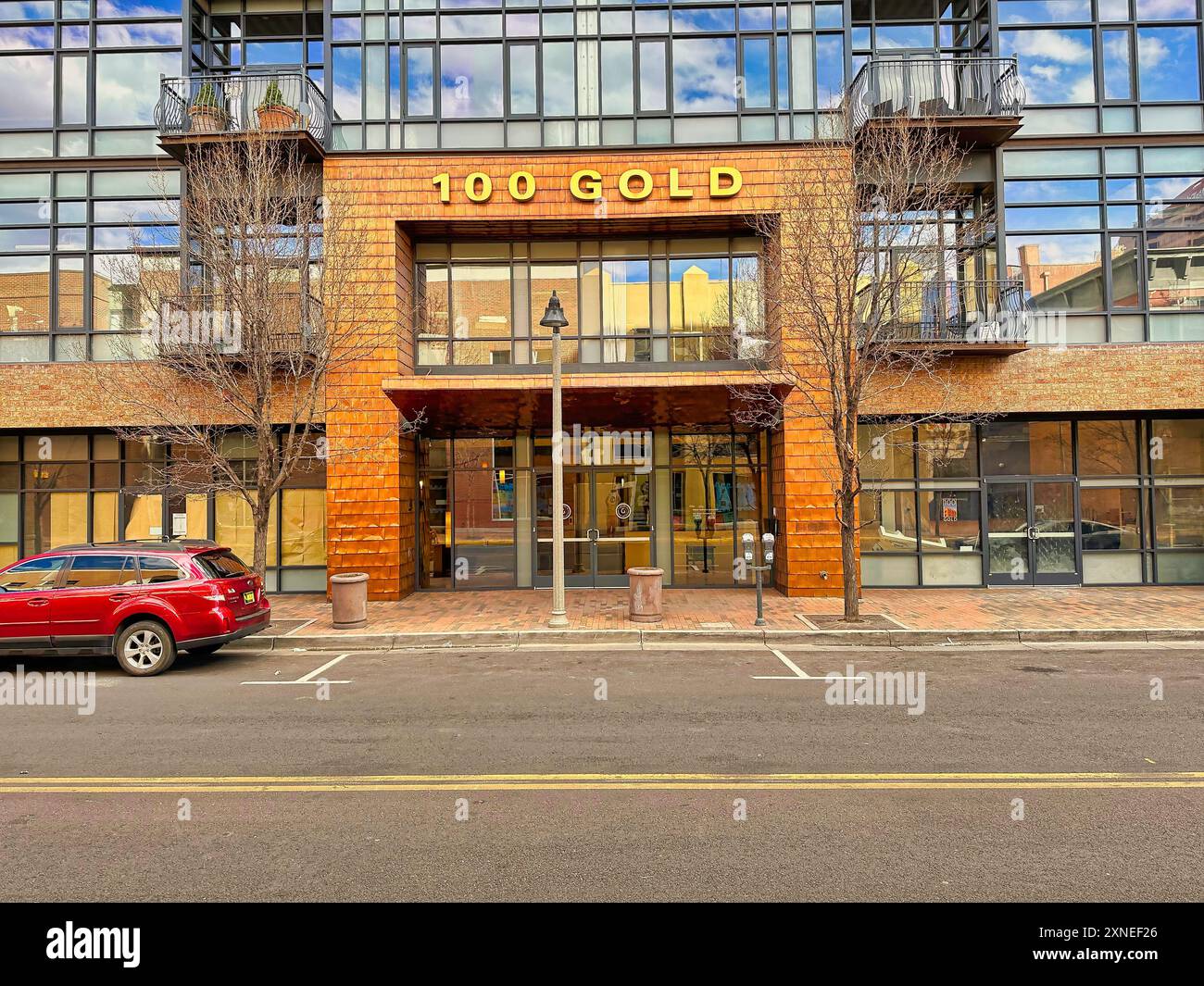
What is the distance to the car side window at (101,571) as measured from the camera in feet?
30.9

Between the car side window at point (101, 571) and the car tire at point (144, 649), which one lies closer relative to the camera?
the car tire at point (144, 649)

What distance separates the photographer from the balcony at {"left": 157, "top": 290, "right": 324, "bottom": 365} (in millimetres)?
11992

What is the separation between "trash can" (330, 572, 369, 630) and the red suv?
2.52 m

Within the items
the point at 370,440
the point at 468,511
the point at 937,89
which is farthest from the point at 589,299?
the point at 937,89

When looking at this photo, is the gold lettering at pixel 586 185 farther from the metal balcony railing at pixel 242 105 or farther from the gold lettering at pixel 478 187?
the metal balcony railing at pixel 242 105

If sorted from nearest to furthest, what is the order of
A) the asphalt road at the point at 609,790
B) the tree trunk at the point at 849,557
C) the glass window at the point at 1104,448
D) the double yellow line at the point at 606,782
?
the asphalt road at the point at 609,790 → the double yellow line at the point at 606,782 → the tree trunk at the point at 849,557 → the glass window at the point at 1104,448

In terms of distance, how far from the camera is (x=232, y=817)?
4.75 m

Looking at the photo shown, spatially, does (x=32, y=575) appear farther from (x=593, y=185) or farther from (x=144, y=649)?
(x=593, y=185)

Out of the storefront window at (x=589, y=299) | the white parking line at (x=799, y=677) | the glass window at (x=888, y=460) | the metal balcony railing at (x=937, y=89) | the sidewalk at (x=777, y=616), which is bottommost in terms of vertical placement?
the white parking line at (x=799, y=677)

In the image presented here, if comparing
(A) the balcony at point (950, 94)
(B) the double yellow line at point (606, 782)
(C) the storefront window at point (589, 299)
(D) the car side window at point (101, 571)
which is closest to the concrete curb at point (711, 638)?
(D) the car side window at point (101, 571)

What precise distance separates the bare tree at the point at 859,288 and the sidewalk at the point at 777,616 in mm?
1307

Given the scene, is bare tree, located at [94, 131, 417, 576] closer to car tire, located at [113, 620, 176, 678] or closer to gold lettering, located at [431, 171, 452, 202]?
gold lettering, located at [431, 171, 452, 202]

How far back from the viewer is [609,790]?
518 centimetres
